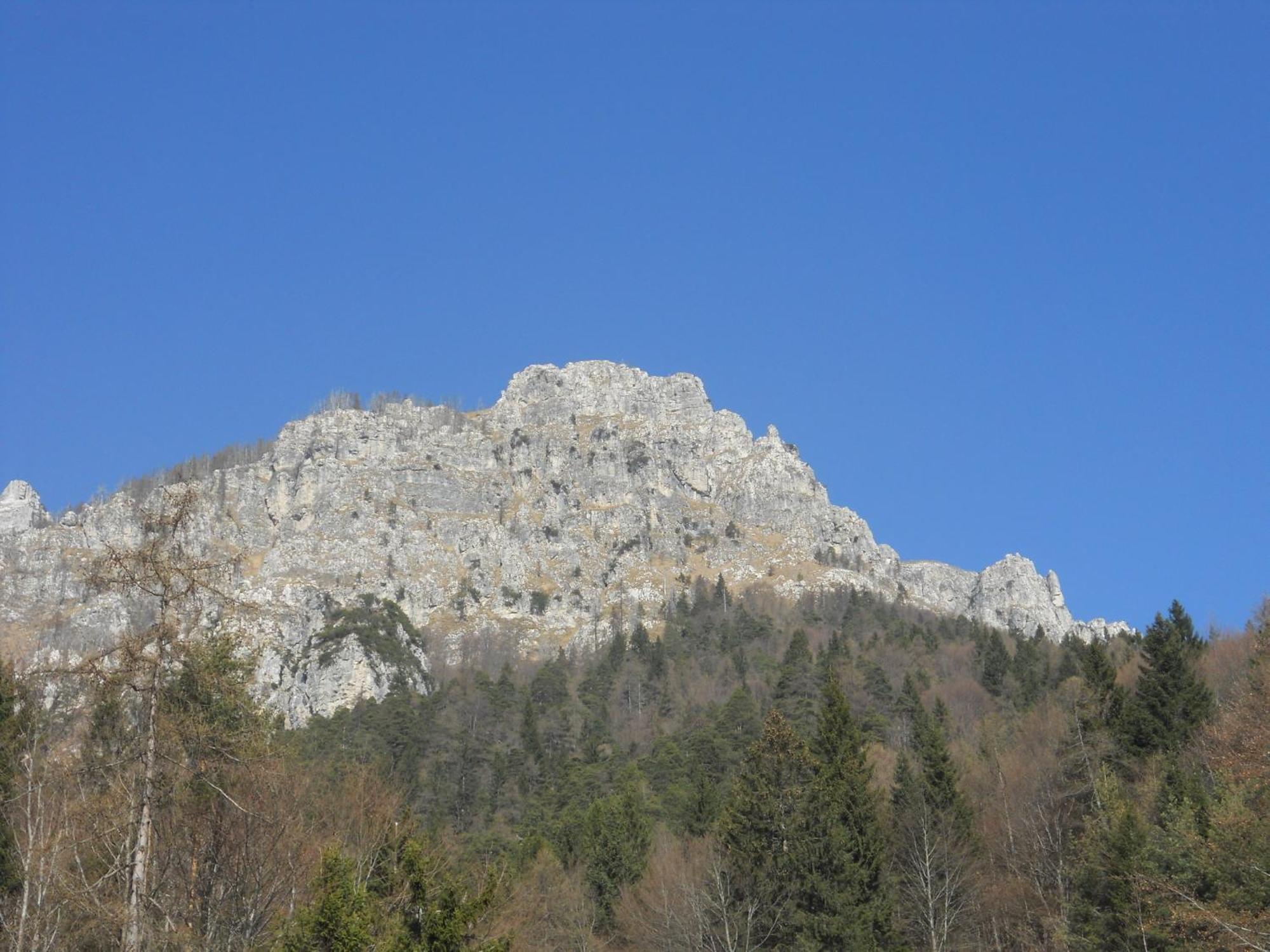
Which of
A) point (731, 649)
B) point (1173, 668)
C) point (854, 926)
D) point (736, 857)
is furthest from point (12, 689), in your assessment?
point (731, 649)

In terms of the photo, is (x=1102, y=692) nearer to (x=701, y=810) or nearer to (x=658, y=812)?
(x=701, y=810)

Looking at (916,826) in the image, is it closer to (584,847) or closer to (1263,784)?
(584,847)

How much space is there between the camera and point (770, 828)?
4681 cm

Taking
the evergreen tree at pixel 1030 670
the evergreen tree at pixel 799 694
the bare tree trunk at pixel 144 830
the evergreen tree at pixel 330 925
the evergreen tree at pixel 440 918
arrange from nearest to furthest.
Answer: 1. the bare tree trunk at pixel 144 830
2. the evergreen tree at pixel 330 925
3. the evergreen tree at pixel 440 918
4. the evergreen tree at pixel 799 694
5. the evergreen tree at pixel 1030 670

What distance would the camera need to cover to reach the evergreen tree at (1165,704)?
53.7 metres

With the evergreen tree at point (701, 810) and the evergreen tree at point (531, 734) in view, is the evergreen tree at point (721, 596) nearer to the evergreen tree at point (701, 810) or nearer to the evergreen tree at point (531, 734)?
the evergreen tree at point (531, 734)

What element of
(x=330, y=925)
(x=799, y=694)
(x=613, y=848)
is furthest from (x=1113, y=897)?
(x=799, y=694)

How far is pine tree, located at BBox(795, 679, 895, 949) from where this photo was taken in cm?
4247

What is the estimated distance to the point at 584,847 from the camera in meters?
58.5

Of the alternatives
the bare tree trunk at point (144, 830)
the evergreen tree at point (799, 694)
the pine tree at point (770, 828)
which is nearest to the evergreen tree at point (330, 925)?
the bare tree trunk at point (144, 830)

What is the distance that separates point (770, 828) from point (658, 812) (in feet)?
76.2

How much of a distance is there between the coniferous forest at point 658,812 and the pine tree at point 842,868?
111mm

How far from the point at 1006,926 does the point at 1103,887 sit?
9.94 meters

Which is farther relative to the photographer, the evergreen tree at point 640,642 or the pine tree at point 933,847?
the evergreen tree at point 640,642
